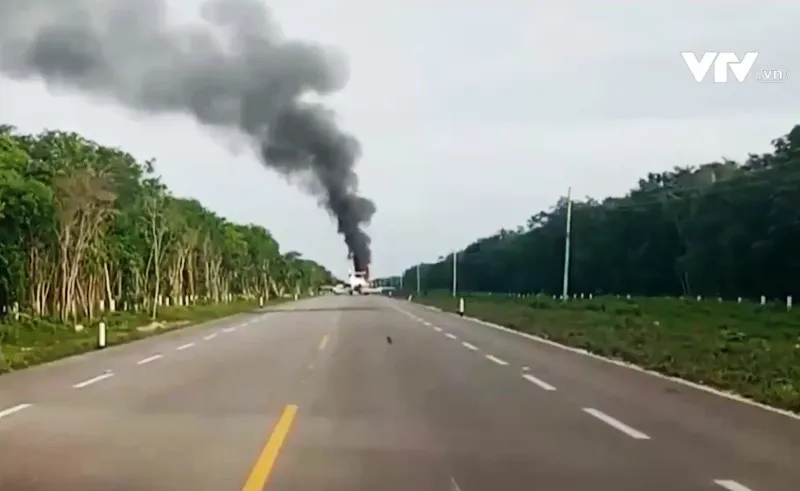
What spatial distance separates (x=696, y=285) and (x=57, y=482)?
7547 centimetres

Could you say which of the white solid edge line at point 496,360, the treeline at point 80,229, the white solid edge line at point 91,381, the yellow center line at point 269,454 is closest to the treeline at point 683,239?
the treeline at point 80,229

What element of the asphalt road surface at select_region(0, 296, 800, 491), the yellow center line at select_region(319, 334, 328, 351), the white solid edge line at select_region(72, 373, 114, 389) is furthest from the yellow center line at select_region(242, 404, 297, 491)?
the yellow center line at select_region(319, 334, 328, 351)

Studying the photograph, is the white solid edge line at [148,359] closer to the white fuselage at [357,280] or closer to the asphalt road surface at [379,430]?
the asphalt road surface at [379,430]

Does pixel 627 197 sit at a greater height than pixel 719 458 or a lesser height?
greater

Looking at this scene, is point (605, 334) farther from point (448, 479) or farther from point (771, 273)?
point (771, 273)

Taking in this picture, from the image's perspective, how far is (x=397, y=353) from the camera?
2614 centimetres

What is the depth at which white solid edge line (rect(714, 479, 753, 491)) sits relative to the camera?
29.3 ft

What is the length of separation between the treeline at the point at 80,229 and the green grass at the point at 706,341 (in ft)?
60.2

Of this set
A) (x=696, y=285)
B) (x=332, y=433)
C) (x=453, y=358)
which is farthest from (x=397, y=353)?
(x=696, y=285)

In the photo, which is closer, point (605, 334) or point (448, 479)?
point (448, 479)

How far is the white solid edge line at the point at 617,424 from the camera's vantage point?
1202 cm

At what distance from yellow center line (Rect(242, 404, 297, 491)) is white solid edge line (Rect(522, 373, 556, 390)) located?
4.96 metres

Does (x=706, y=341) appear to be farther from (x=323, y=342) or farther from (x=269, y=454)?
(x=269, y=454)

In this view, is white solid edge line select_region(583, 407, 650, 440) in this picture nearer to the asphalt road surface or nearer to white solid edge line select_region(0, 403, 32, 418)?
the asphalt road surface
